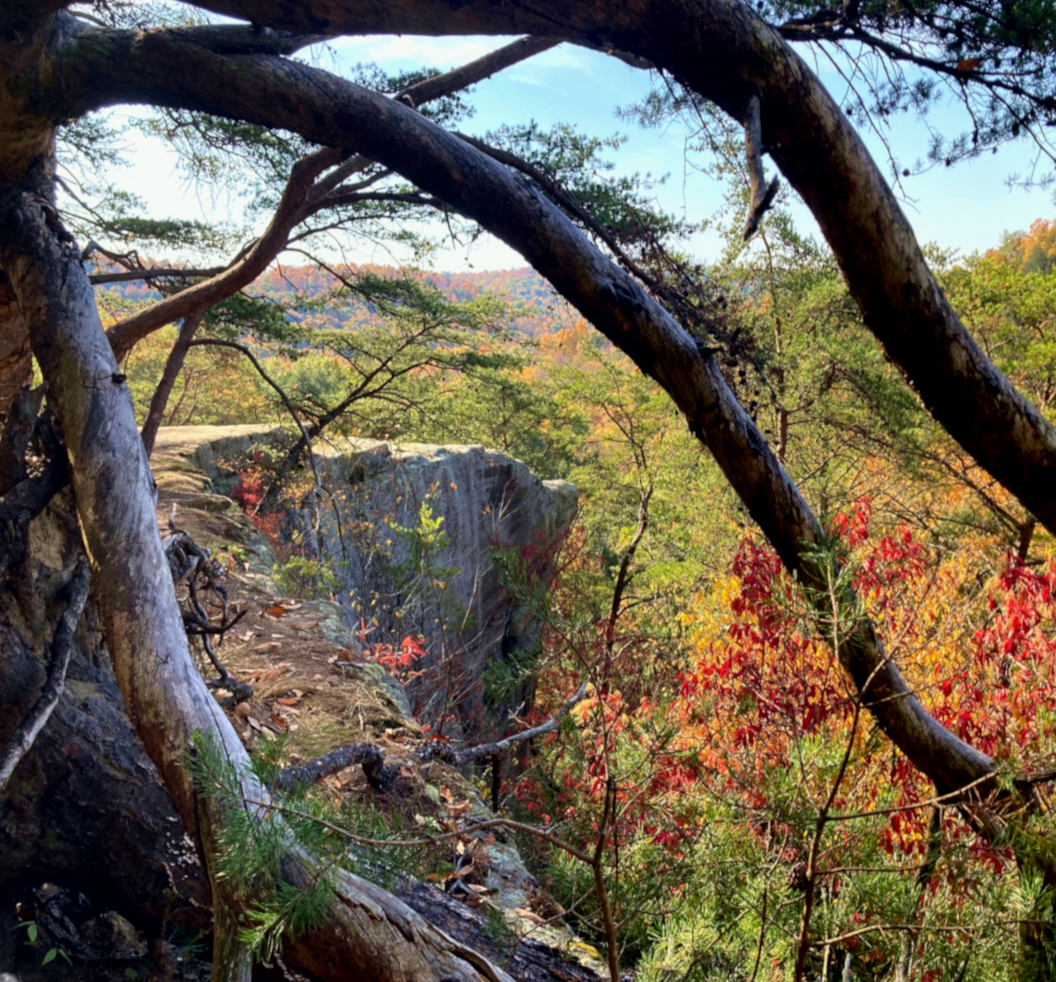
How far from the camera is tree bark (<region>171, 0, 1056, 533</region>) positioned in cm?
152

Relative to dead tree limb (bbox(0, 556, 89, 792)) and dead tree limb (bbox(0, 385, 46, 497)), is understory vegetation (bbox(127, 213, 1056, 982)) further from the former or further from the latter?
dead tree limb (bbox(0, 385, 46, 497))

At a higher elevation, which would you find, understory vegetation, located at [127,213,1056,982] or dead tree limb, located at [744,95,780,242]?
dead tree limb, located at [744,95,780,242]

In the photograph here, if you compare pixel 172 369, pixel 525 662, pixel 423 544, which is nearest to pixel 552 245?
pixel 525 662

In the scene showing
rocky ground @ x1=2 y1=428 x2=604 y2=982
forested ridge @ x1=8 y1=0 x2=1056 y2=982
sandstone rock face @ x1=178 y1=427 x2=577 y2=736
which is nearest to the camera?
forested ridge @ x1=8 y1=0 x2=1056 y2=982

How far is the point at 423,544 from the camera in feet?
28.0

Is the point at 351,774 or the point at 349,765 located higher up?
the point at 349,765

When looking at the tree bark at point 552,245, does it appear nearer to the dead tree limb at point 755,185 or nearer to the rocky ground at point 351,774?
the dead tree limb at point 755,185

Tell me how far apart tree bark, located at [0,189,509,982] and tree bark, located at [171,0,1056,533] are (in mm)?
998

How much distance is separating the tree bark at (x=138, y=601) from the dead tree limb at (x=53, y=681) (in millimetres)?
241

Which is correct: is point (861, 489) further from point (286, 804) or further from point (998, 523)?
point (286, 804)

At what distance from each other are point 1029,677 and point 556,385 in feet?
54.8

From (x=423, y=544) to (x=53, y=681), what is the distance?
6.59 metres

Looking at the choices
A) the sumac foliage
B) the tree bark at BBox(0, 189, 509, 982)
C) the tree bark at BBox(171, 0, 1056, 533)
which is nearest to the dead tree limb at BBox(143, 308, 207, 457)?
the tree bark at BBox(0, 189, 509, 982)

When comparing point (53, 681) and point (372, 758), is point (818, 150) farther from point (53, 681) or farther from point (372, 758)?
point (372, 758)
